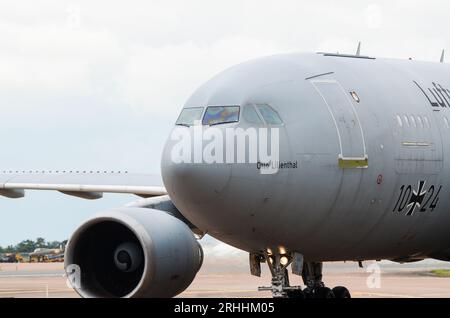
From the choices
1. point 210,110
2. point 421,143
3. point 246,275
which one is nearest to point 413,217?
point 421,143

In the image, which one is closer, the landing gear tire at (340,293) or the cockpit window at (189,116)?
the cockpit window at (189,116)

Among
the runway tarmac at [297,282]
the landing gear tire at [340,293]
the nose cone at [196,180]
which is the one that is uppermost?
the nose cone at [196,180]

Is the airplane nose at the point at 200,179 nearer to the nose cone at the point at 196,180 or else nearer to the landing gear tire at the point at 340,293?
the nose cone at the point at 196,180

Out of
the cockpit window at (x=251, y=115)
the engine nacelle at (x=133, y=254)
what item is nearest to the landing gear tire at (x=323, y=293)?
the engine nacelle at (x=133, y=254)

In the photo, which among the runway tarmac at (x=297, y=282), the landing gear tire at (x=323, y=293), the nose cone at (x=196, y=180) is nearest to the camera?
the nose cone at (x=196, y=180)

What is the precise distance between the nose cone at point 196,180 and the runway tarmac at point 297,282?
13.3 m

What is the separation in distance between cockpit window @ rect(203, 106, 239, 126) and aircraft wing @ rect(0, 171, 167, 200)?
595cm

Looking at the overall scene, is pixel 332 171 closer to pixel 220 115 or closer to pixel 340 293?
pixel 220 115

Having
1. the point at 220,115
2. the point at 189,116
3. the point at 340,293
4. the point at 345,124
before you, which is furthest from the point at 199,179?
the point at 340,293

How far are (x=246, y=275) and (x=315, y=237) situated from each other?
79.3ft

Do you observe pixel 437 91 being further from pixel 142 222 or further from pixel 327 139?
pixel 142 222

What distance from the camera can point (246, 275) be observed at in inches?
1705

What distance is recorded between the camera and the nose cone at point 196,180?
57.8 ft

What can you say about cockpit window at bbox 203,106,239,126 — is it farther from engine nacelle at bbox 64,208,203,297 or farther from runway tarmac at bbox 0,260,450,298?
runway tarmac at bbox 0,260,450,298
